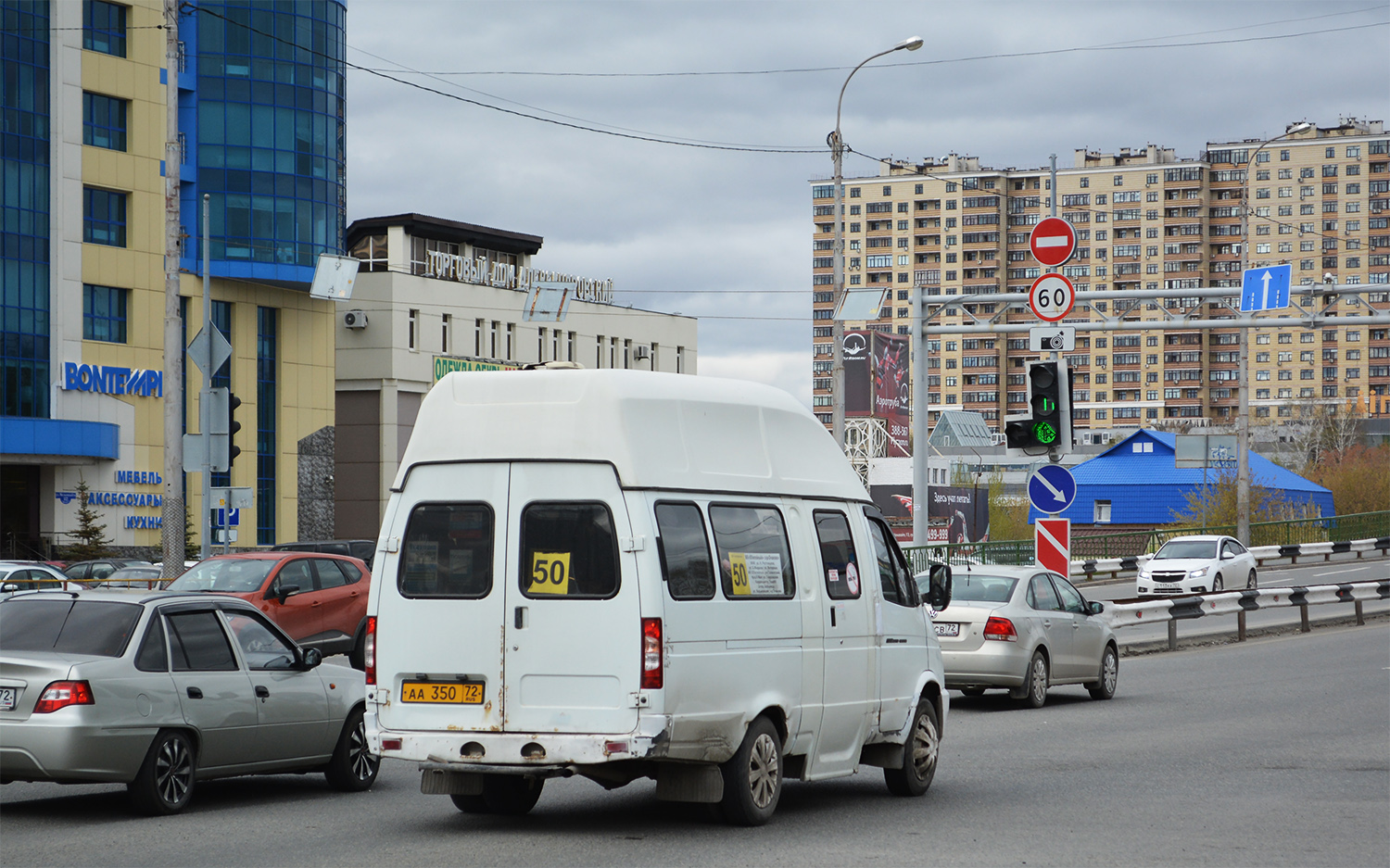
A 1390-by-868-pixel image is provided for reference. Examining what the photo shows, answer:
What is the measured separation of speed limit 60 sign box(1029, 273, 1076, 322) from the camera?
21125 mm

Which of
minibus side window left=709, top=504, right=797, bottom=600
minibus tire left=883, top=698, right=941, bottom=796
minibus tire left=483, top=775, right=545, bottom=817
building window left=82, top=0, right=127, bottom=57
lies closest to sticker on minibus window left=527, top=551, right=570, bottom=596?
minibus side window left=709, top=504, right=797, bottom=600

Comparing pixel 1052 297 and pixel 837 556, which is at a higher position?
pixel 1052 297

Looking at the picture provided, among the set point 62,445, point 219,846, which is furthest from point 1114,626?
point 62,445

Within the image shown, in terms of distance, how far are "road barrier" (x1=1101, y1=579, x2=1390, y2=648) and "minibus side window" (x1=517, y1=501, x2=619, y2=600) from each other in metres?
12.6

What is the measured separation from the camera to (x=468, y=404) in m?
9.64

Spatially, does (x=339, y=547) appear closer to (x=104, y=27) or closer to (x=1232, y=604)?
(x=1232, y=604)

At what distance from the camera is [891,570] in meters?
11.4

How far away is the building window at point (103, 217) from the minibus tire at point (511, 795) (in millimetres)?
50623

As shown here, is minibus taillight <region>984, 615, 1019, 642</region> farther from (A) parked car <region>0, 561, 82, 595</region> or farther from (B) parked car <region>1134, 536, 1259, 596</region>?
(B) parked car <region>1134, 536, 1259, 596</region>

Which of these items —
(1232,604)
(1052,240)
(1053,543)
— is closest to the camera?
(1053,543)

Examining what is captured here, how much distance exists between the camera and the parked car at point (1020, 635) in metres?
17.7

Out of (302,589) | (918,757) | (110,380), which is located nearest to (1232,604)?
(302,589)

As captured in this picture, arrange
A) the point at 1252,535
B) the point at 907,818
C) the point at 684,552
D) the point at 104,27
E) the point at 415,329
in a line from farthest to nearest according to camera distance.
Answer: the point at 415,329 < the point at 1252,535 < the point at 104,27 < the point at 907,818 < the point at 684,552

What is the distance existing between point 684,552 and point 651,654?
0.70 metres
